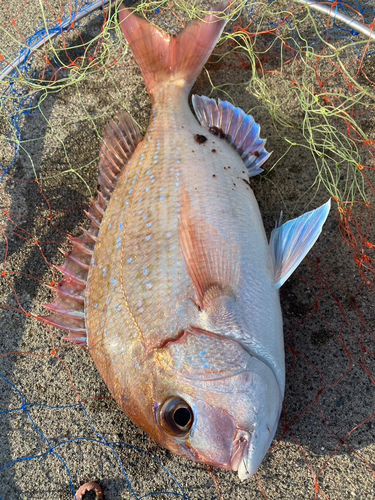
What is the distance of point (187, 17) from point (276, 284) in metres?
2.26

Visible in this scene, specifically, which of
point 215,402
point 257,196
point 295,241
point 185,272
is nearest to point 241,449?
point 215,402

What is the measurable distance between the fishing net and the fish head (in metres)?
0.73

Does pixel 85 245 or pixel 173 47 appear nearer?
pixel 85 245

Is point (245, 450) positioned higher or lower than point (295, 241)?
lower

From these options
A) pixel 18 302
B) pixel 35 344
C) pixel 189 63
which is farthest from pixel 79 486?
pixel 189 63

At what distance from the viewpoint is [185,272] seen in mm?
1853

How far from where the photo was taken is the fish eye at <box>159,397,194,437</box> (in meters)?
1.62

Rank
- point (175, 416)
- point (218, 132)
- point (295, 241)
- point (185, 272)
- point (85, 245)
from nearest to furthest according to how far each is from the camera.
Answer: point (175, 416)
point (185, 272)
point (295, 241)
point (85, 245)
point (218, 132)

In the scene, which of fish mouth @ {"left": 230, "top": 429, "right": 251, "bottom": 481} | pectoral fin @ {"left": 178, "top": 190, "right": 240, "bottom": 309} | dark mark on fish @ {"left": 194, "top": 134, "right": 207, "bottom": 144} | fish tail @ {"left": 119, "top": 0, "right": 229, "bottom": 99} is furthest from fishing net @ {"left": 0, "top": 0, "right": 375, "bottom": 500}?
fish mouth @ {"left": 230, "top": 429, "right": 251, "bottom": 481}

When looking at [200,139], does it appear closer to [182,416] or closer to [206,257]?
[206,257]

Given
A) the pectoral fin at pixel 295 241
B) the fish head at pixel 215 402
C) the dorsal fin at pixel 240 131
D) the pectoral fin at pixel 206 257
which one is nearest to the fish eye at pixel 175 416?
the fish head at pixel 215 402

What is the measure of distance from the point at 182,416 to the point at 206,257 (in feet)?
2.42

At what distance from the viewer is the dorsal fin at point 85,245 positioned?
209 cm

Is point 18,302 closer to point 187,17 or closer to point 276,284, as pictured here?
point 276,284
